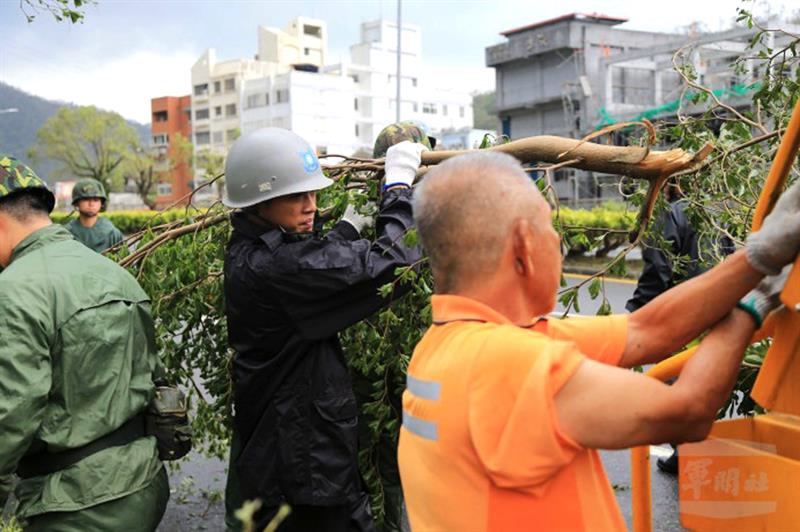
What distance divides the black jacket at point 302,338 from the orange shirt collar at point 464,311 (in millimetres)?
1241

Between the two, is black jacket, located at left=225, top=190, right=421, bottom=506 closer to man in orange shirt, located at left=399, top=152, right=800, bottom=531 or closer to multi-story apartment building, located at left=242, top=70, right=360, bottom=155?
man in orange shirt, located at left=399, top=152, right=800, bottom=531

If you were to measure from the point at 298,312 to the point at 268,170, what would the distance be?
1.67 ft

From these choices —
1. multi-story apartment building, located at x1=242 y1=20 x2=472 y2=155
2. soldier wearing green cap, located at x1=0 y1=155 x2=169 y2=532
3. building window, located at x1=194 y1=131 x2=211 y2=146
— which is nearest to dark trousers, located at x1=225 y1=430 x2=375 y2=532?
soldier wearing green cap, located at x1=0 y1=155 x2=169 y2=532

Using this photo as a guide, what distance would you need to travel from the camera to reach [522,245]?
5.56 feet

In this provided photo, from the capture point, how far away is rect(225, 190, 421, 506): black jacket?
303cm

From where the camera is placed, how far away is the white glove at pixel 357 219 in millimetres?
3420

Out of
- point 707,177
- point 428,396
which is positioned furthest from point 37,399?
point 707,177

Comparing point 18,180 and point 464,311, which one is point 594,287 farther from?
point 18,180

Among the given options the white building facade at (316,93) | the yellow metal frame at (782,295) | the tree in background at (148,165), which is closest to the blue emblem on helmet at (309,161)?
the yellow metal frame at (782,295)

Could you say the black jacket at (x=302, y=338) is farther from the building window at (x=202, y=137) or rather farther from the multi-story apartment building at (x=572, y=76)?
the building window at (x=202, y=137)

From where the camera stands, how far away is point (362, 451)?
4.00 metres

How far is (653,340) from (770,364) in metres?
0.22

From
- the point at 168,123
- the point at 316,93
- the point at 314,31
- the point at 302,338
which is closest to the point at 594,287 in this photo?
the point at 302,338

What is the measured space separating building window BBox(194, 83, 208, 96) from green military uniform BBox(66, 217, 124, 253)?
3228 inches
